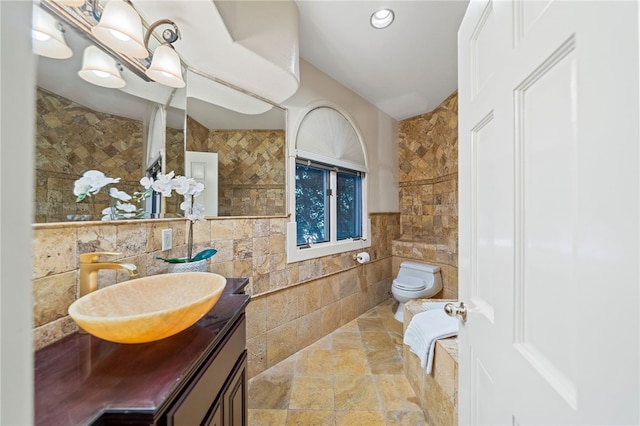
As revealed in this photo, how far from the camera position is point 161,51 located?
120 cm

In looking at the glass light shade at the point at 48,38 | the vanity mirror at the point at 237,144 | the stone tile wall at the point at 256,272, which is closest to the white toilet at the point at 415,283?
the stone tile wall at the point at 256,272

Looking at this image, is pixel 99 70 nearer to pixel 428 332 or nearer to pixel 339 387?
pixel 428 332

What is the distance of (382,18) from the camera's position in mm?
1655

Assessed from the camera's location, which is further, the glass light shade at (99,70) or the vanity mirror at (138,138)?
the glass light shade at (99,70)

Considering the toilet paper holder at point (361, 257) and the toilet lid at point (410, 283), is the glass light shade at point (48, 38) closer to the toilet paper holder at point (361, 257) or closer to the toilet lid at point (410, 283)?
the toilet paper holder at point (361, 257)

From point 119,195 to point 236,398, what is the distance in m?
0.94

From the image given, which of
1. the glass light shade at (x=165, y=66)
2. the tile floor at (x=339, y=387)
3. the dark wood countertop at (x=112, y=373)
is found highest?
the glass light shade at (x=165, y=66)

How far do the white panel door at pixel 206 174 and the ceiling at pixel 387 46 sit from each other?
1.17 metres

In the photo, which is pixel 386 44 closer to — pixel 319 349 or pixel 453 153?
pixel 453 153

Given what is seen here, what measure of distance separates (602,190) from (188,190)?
1366mm

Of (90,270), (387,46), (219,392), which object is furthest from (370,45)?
(219,392)

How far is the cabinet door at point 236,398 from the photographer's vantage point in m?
0.82

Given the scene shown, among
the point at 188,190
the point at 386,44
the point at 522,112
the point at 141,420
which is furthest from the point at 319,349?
the point at 386,44

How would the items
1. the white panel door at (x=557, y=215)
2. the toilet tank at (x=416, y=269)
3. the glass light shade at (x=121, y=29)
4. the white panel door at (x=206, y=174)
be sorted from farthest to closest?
the toilet tank at (x=416, y=269) → the white panel door at (x=206, y=174) → the glass light shade at (x=121, y=29) → the white panel door at (x=557, y=215)
